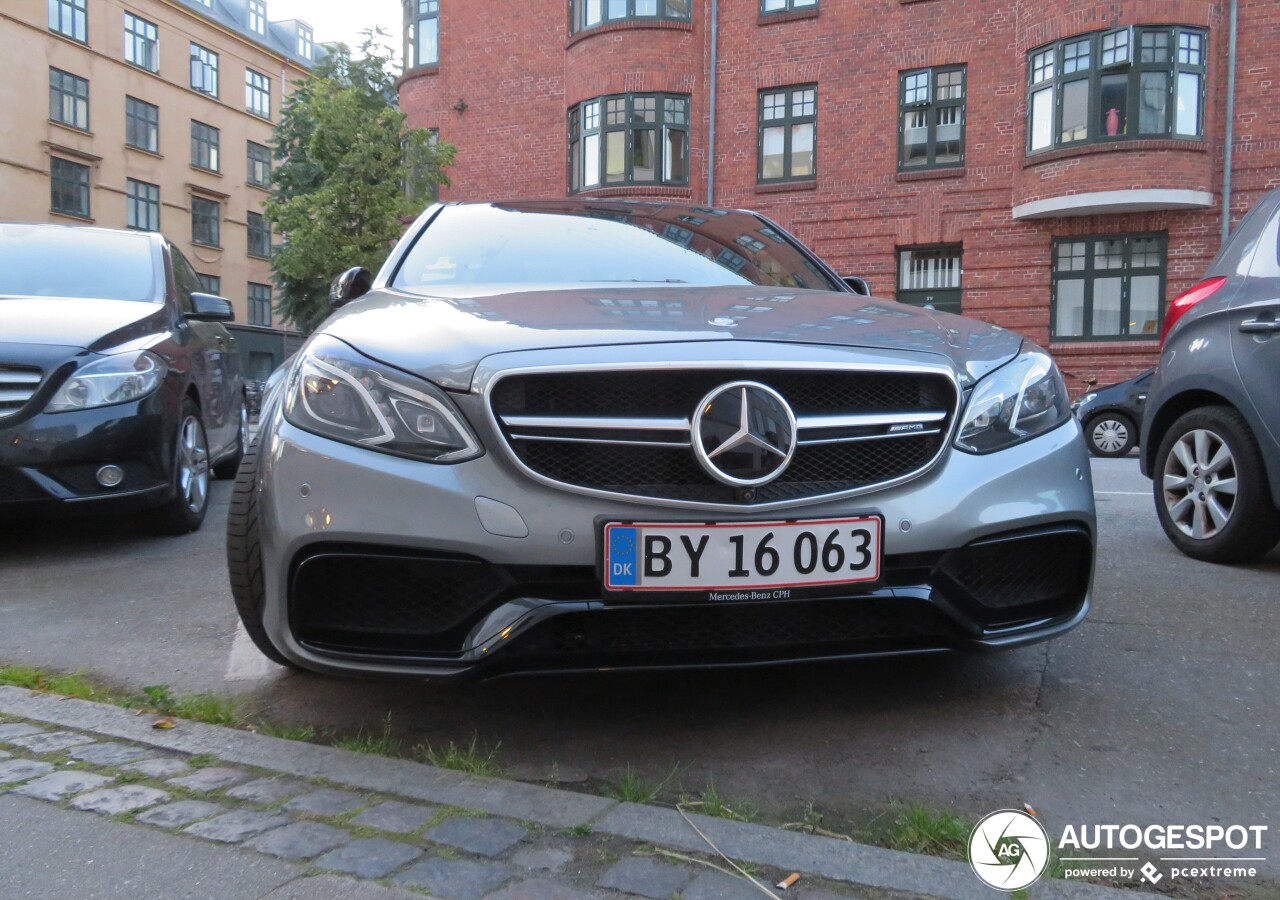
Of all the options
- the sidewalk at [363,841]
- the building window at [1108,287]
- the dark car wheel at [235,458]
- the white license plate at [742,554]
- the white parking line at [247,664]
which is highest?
the building window at [1108,287]

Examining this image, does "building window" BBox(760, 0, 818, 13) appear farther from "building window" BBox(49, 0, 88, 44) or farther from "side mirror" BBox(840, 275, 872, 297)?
Answer: "building window" BBox(49, 0, 88, 44)

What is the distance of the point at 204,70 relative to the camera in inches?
1636

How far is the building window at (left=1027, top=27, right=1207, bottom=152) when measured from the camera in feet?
58.8

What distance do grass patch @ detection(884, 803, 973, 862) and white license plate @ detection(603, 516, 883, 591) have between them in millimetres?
520

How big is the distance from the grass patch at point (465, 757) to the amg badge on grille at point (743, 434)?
0.81 meters

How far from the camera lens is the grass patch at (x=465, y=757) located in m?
2.44

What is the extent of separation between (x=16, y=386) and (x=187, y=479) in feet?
3.43

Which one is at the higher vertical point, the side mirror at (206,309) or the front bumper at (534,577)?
the side mirror at (206,309)

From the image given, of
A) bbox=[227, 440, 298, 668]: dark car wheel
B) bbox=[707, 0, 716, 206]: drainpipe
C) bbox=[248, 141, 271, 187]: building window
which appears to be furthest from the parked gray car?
bbox=[248, 141, 271, 187]: building window

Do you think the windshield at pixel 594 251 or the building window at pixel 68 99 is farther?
the building window at pixel 68 99

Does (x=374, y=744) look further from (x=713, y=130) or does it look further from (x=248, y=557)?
(x=713, y=130)

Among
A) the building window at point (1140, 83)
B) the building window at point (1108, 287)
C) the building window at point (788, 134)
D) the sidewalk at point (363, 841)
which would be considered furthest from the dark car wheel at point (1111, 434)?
the sidewalk at point (363, 841)

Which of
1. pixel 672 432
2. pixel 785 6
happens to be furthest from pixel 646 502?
pixel 785 6

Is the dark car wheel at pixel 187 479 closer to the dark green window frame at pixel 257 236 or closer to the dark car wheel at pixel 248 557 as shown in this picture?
the dark car wheel at pixel 248 557
